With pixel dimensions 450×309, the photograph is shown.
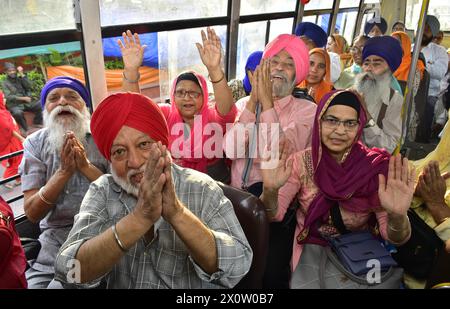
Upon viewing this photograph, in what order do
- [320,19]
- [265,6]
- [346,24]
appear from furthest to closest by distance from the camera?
[346,24] → [320,19] → [265,6]

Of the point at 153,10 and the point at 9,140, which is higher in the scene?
the point at 153,10

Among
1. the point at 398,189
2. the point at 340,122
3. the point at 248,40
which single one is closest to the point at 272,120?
the point at 340,122

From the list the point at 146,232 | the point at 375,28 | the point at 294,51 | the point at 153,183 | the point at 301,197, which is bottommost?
the point at 301,197

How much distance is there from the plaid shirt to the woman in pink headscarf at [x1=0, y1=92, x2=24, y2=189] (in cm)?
132

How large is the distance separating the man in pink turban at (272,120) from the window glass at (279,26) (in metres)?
2.04

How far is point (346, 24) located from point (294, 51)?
5.47 m

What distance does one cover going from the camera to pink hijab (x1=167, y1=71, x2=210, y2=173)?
96.4 inches

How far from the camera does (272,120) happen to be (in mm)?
2125

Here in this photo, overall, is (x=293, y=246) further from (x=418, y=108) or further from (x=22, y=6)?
(x=418, y=108)

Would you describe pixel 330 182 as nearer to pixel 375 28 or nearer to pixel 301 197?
pixel 301 197

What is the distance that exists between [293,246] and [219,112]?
1.05m

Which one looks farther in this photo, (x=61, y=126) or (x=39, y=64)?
(x=39, y=64)

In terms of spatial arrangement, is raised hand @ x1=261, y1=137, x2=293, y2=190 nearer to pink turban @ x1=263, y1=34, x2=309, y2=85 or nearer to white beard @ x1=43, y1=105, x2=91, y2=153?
pink turban @ x1=263, y1=34, x2=309, y2=85
